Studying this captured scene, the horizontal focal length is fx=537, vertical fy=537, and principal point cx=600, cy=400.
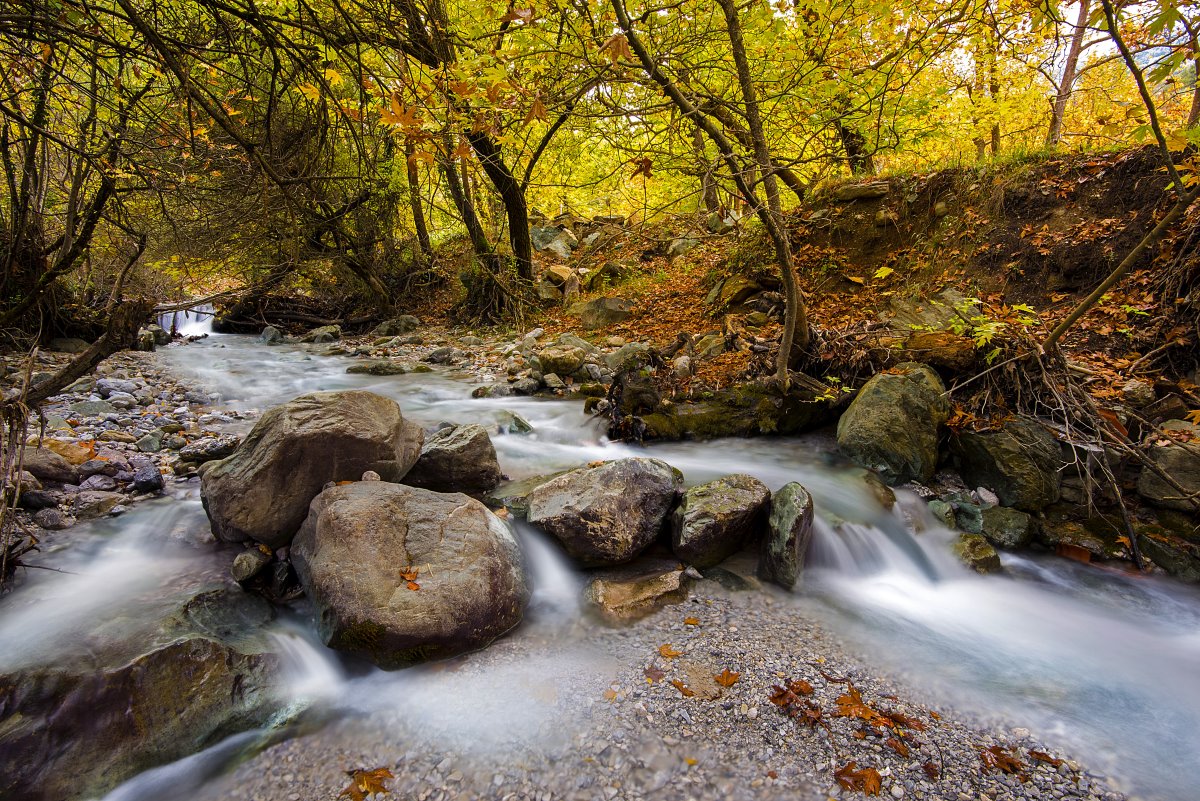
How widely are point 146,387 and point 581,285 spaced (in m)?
7.61

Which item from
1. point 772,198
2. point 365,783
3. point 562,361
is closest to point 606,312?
point 562,361

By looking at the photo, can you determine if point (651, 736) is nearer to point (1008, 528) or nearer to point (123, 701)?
point (123, 701)

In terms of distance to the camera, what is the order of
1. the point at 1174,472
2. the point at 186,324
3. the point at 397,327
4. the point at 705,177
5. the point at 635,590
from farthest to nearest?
the point at 186,324
the point at 397,327
the point at 1174,472
the point at 635,590
the point at 705,177

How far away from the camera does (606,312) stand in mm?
9656

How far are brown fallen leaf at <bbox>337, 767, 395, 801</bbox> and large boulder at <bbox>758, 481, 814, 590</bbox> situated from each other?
2.43 m

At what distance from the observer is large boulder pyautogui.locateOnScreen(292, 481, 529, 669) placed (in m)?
2.75

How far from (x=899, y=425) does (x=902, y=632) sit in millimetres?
2033

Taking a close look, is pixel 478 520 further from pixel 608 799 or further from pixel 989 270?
pixel 989 270

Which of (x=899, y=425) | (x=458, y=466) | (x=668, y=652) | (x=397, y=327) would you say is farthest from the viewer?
(x=397, y=327)

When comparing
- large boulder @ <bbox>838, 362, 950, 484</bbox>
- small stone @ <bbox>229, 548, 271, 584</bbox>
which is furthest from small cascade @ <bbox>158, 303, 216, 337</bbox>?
large boulder @ <bbox>838, 362, 950, 484</bbox>

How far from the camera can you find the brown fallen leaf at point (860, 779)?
2078 mm

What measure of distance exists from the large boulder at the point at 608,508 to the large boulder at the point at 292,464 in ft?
4.02

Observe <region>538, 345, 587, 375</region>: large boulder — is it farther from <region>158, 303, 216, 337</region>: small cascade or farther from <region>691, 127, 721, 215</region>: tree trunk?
<region>158, 303, 216, 337</region>: small cascade

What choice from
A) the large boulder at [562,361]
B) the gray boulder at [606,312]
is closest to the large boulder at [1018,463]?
the large boulder at [562,361]
